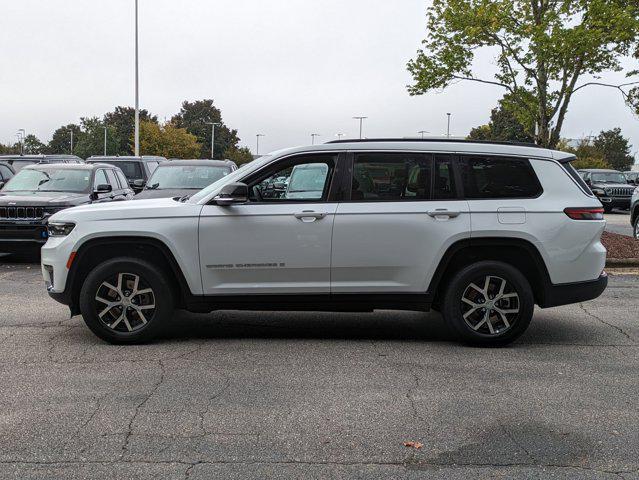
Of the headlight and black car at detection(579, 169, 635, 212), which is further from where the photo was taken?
black car at detection(579, 169, 635, 212)

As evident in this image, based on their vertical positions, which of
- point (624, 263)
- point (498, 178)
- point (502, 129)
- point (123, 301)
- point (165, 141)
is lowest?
point (624, 263)

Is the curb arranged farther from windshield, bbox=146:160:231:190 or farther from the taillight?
windshield, bbox=146:160:231:190

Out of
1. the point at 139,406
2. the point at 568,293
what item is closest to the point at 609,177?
the point at 568,293

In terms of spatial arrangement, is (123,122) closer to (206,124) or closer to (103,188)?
(206,124)

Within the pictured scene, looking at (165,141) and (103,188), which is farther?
(165,141)

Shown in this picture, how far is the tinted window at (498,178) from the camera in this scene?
6.21m

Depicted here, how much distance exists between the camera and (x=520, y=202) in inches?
243

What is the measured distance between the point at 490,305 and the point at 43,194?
8887 mm

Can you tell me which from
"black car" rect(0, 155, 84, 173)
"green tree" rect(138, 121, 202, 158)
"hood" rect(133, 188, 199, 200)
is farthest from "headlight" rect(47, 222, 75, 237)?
"green tree" rect(138, 121, 202, 158)

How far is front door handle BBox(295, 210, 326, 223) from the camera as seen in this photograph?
604 centimetres

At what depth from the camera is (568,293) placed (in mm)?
6195

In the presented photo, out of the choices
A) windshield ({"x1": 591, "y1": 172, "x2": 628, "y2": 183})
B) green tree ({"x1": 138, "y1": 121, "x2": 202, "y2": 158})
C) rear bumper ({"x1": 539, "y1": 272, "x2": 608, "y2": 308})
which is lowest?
rear bumper ({"x1": 539, "y1": 272, "x2": 608, "y2": 308})

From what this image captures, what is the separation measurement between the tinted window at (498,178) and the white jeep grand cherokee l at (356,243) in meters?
0.01

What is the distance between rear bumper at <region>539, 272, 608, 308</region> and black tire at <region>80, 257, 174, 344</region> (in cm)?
333
